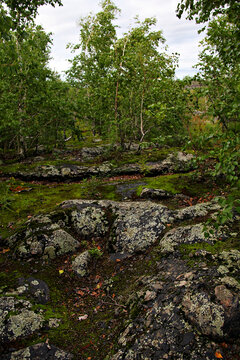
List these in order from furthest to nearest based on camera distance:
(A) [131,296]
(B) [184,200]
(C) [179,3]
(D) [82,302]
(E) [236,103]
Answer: (B) [184,200] → (D) [82,302] → (A) [131,296] → (C) [179,3] → (E) [236,103]

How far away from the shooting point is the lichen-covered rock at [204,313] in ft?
10.5

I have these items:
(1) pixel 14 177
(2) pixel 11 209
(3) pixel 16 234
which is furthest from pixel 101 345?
(1) pixel 14 177

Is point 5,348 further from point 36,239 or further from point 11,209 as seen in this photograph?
point 11,209

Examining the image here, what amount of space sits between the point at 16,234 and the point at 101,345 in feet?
13.8

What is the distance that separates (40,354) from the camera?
11.6 feet

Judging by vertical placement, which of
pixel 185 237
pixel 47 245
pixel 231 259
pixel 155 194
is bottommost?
pixel 47 245

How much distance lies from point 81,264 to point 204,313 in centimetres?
342

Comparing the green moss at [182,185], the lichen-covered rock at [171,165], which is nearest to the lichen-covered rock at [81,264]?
the green moss at [182,185]

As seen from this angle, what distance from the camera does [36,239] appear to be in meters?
6.32

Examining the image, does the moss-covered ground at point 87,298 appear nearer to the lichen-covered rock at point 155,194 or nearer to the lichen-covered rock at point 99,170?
the lichen-covered rock at point 155,194

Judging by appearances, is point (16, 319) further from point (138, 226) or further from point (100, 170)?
point (100, 170)

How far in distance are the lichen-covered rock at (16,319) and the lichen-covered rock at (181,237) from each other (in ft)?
10.6

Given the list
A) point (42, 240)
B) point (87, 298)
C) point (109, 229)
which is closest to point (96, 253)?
point (109, 229)

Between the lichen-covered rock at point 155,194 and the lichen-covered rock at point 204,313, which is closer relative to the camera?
the lichen-covered rock at point 204,313
